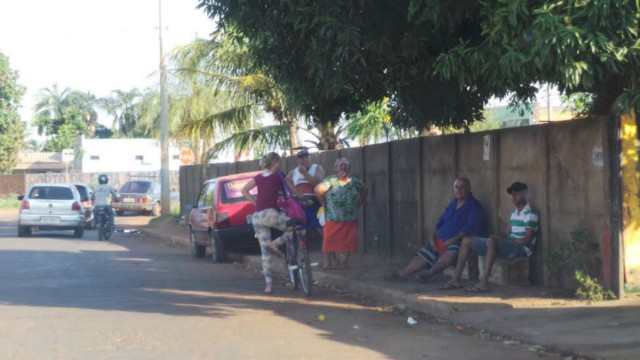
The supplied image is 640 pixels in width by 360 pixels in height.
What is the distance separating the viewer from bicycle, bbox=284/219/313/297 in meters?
11.9

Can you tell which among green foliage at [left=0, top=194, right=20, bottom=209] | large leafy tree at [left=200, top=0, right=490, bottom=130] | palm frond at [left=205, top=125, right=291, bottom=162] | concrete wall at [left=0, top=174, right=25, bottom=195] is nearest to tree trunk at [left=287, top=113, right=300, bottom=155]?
palm frond at [left=205, top=125, right=291, bottom=162]

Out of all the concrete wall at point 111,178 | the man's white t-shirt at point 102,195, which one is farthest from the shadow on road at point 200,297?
the concrete wall at point 111,178

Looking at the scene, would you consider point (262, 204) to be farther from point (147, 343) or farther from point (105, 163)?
point (105, 163)

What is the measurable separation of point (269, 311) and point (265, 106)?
46.3ft

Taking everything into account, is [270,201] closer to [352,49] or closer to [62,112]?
[352,49]

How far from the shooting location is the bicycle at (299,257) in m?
11.9

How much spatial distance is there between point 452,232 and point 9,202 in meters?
47.6

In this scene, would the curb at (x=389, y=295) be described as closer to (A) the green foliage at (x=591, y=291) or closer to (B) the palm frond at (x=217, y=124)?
(A) the green foliage at (x=591, y=291)

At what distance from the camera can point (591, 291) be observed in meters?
9.83

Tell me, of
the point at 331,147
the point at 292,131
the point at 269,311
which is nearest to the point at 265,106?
the point at 292,131

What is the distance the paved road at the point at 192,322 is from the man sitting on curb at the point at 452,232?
106cm

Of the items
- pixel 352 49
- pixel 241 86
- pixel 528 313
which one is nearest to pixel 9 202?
pixel 241 86

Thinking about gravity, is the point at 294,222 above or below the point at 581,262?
above

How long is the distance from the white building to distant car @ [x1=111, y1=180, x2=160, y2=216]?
3125 centimetres
